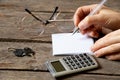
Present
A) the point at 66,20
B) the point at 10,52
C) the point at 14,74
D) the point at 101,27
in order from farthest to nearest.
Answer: the point at 66,20, the point at 101,27, the point at 10,52, the point at 14,74

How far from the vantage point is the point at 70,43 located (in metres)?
1.12

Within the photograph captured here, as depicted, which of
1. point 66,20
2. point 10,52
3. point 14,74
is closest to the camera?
point 14,74

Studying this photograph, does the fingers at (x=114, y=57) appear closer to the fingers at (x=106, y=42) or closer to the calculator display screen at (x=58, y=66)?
the fingers at (x=106, y=42)

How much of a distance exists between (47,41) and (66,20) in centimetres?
20

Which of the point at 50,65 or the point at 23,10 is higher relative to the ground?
the point at 23,10

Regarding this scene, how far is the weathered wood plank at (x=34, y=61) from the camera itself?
998 mm

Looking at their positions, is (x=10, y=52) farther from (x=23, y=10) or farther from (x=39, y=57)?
(x=23, y=10)

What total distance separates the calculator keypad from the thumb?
0.52 ft

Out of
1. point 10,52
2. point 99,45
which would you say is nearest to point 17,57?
point 10,52

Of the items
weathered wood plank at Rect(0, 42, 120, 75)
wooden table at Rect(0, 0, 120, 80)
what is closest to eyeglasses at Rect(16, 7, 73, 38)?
wooden table at Rect(0, 0, 120, 80)

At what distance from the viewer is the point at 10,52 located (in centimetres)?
108

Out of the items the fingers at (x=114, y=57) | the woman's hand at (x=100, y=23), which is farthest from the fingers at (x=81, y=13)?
the fingers at (x=114, y=57)

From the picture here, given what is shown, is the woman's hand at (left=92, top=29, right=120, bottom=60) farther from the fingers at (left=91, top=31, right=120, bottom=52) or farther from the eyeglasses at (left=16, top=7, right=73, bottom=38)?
the eyeglasses at (left=16, top=7, right=73, bottom=38)

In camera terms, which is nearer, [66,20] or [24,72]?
[24,72]
